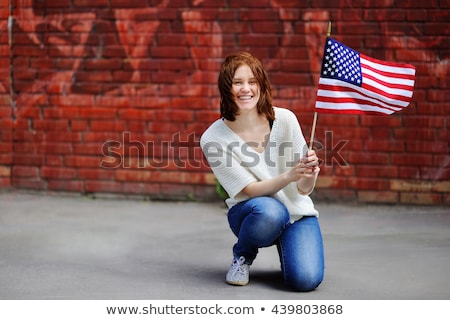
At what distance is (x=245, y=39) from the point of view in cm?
688

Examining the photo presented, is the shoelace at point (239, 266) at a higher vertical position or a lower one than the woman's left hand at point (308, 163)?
lower

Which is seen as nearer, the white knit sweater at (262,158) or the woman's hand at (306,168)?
the woman's hand at (306,168)

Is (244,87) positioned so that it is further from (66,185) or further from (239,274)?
(66,185)

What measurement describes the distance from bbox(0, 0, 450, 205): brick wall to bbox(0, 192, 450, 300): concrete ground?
25 centimetres

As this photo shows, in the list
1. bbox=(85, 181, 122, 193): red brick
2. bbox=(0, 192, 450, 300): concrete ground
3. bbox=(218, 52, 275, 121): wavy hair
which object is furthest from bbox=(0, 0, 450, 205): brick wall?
bbox=(218, 52, 275, 121): wavy hair

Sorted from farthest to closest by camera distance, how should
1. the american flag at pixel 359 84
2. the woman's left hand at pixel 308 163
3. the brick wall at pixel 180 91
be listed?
the brick wall at pixel 180 91 < the american flag at pixel 359 84 < the woman's left hand at pixel 308 163

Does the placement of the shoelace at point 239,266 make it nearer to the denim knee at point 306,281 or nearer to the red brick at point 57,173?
the denim knee at point 306,281

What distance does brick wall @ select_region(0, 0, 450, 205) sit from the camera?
6703 millimetres

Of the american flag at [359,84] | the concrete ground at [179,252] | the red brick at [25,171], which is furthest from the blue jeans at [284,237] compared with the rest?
the red brick at [25,171]

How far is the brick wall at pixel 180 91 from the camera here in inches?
264

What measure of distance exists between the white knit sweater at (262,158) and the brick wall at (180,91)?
2.40 meters

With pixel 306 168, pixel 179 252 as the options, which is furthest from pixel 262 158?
pixel 179 252

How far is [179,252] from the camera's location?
5.40m
